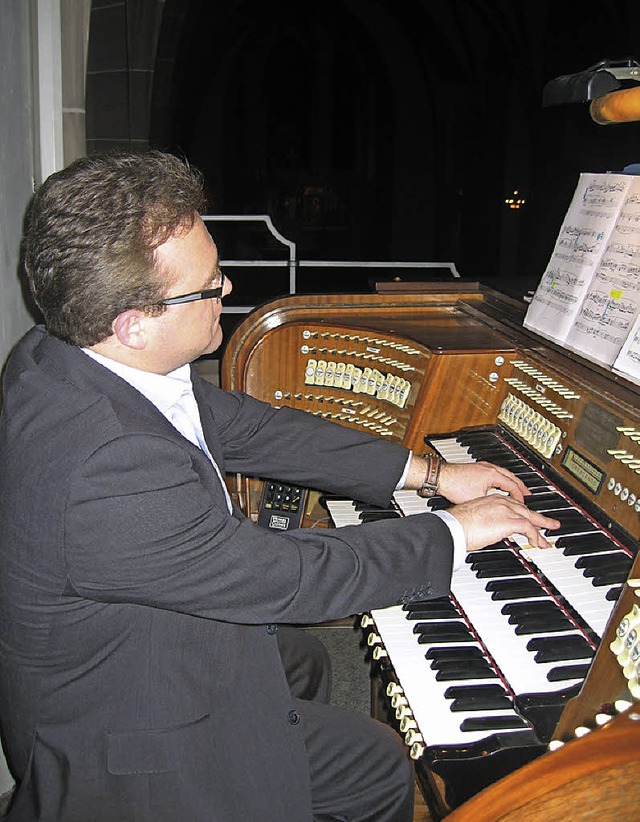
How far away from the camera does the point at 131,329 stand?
1415mm

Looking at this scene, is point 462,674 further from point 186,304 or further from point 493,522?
point 186,304

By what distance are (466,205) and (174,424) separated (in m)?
13.7

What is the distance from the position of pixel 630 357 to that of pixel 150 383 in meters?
1.12

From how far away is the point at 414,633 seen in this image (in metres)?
1.70

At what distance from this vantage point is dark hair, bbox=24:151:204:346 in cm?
132

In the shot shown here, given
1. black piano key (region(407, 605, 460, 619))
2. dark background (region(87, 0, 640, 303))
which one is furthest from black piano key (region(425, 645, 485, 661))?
dark background (region(87, 0, 640, 303))

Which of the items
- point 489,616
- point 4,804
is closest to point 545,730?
point 489,616

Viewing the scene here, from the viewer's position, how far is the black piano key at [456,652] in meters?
1.58

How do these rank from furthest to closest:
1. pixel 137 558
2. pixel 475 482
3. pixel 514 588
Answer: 1. pixel 475 482
2. pixel 514 588
3. pixel 137 558

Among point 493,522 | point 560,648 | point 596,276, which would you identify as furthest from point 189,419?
point 596,276

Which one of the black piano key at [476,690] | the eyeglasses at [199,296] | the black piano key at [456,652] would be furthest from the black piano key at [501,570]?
the eyeglasses at [199,296]

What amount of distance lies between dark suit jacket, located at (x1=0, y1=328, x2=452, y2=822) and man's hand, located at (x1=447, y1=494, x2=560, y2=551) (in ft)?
0.27

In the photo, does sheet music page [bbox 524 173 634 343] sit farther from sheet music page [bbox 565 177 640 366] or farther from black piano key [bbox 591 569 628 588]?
black piano key [bbox 591 569 628 588]

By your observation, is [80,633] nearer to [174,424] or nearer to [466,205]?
[174,424]
